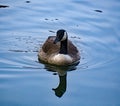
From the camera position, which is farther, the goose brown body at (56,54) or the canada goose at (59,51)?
the goose brown body at (56,54)

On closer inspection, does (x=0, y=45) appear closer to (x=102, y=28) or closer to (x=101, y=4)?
(x=102, y=28)

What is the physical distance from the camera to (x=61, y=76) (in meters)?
12.1

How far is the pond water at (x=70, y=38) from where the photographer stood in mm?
11336

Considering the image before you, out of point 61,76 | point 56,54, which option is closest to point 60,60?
point 56,54

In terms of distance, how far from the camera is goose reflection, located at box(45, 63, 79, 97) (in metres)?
11.3

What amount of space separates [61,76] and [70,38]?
2545 mm

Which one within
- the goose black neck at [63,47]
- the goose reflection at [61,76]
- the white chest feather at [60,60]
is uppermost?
the goose black neck at [63,47]

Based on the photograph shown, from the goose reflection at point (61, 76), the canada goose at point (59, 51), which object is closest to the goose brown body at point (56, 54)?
the canada goose at point (59, 51)

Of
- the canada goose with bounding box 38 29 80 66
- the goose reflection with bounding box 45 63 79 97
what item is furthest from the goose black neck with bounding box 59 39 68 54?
the goose reflection with bounding box 45 63 79 97

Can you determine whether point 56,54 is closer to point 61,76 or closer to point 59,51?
point 59,51

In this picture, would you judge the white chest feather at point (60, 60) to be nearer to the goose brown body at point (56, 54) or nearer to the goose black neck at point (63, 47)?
the goose brown body at point (56, 54)

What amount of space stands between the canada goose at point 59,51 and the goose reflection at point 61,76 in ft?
0.47

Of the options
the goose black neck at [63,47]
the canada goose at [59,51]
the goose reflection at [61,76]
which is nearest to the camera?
the goose reflection at [61,76]

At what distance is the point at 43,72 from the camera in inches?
478
